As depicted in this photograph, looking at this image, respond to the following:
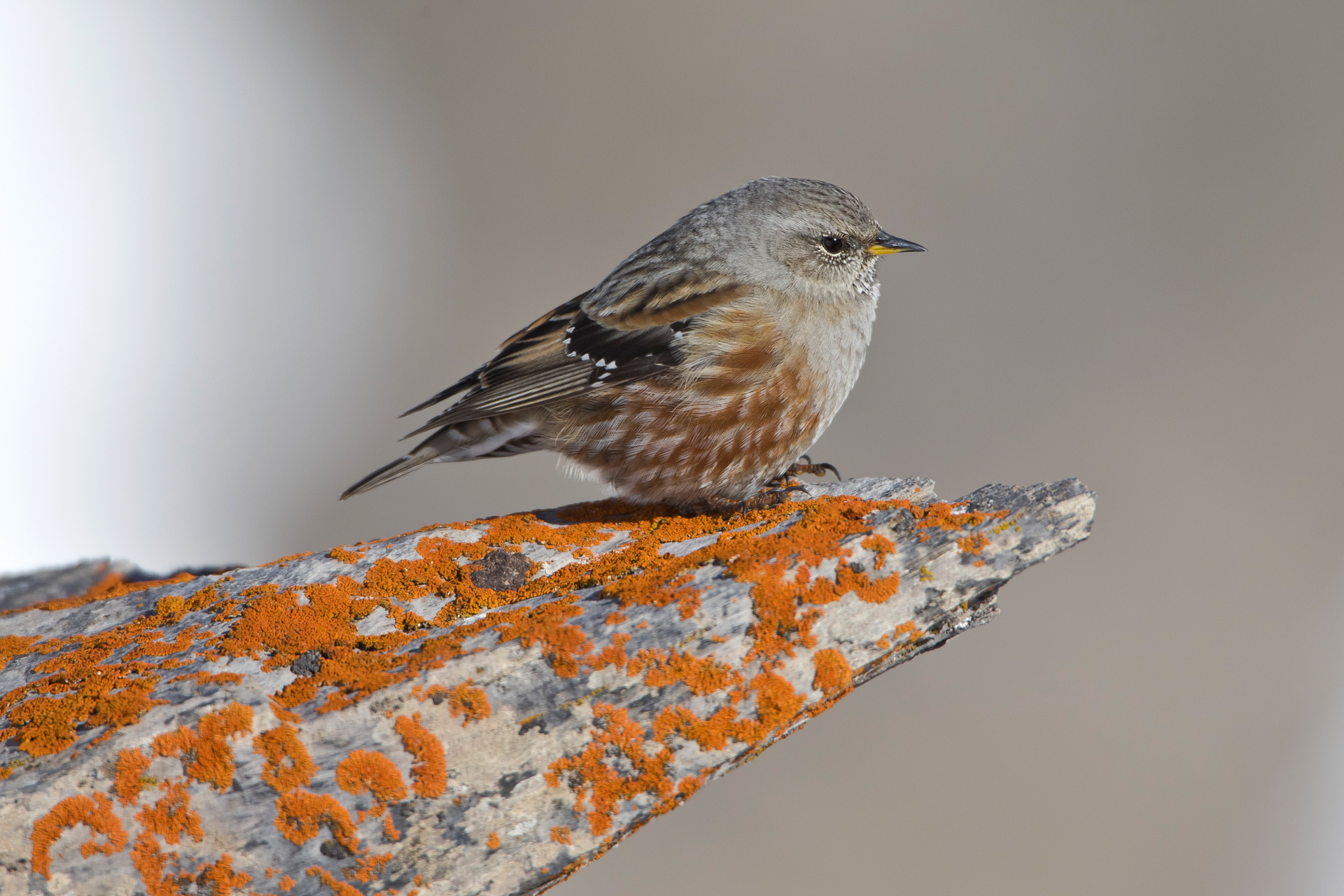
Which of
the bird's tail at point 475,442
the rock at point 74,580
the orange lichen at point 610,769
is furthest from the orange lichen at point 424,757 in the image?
the bird's tail at point 475,442

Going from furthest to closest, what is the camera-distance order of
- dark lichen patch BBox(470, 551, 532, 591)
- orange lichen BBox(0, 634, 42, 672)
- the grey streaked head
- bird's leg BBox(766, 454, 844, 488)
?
bird's leg BBox(766, 454, 844, 488) < the grey streaked head < dark lichen patch BBox(470, 551, 532, 591) < orange lichen BBox(0, 634, 42, 672)

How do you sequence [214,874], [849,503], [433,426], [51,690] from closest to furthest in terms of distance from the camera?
[214,874]
[51,690]
[849,503]
[433,426]

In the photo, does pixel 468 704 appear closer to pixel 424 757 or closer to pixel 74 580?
pixel 424 757

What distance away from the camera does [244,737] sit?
8.22 ft

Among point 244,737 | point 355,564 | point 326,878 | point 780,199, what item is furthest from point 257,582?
point 780,199

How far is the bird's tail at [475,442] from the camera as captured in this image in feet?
16.5

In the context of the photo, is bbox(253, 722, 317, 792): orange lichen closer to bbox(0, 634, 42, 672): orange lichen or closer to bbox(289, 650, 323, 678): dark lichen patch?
bbox(289, 650, 323, 678): dark lichen patch

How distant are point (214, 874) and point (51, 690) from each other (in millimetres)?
986

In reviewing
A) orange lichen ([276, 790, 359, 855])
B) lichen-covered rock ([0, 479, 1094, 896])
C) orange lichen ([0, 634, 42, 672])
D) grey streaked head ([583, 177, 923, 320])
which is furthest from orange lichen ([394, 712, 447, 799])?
grey streaked head ([583, 177, 923, 320])

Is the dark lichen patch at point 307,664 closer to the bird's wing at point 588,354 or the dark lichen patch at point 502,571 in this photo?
the dark lichen patch at point 502,571

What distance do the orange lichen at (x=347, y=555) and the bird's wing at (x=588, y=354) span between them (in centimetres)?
115

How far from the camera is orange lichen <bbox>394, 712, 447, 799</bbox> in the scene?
2.53 metres

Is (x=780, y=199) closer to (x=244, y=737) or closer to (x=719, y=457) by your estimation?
(x=719, y=457)

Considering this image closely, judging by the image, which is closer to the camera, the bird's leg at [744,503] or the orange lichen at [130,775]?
the orange lichen at [130,775]
